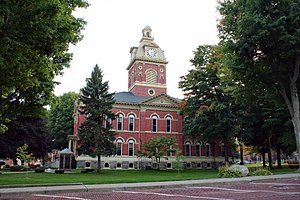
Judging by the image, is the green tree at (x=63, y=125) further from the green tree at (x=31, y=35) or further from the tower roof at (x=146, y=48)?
the green tree at (x=31, y=35)

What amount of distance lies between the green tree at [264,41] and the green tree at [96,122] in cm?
1675

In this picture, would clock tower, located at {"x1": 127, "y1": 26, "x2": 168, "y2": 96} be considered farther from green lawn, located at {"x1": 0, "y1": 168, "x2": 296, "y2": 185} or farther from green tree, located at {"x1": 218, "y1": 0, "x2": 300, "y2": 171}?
green tree, located at {"x1": 218, "y1": 0, "x2": 300, "y2": 171}

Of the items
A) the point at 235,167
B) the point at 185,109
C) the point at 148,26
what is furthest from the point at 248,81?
the point at 148,26

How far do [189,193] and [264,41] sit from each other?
1204 centimetres

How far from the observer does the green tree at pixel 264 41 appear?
Result: 1811 centimetres

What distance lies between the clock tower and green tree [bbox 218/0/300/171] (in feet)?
93.4

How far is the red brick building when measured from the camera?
139ft

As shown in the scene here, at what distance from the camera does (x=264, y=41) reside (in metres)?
18.9

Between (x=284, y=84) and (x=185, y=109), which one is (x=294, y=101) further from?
(x=185, y=109)

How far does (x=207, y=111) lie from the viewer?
3391 cm

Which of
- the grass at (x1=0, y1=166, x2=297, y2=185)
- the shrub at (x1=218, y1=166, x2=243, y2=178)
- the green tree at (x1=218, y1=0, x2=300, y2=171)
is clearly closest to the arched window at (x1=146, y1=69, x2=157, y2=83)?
the grass at (x1=0, y1=166, x2=297, y2=185)

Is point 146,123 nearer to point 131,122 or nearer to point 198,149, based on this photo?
point 131,122

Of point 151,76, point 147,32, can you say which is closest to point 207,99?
point 151,76

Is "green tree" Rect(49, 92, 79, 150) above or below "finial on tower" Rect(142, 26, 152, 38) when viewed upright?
below
